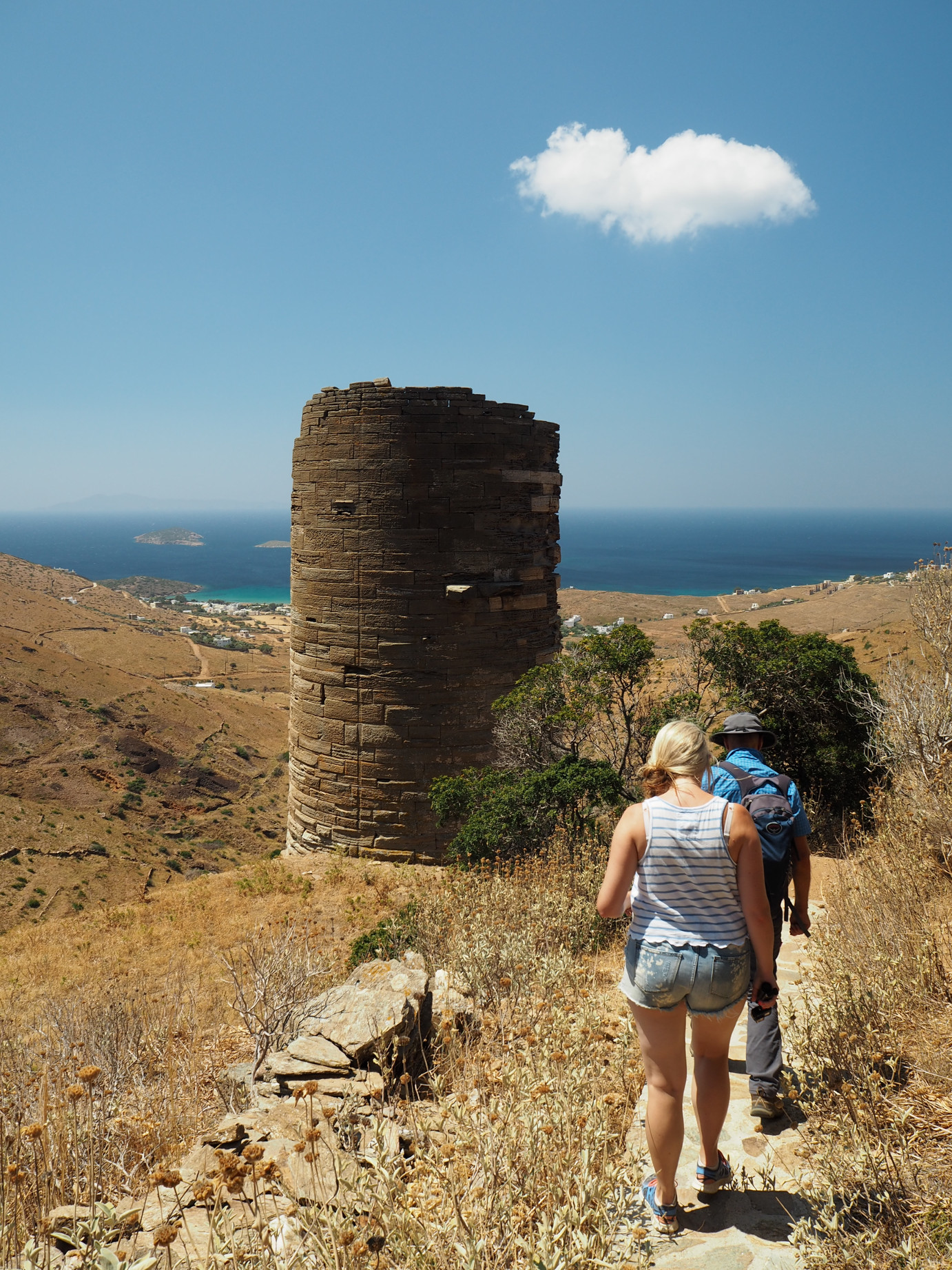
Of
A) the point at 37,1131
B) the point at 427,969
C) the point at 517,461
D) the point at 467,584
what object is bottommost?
the point at 427,969

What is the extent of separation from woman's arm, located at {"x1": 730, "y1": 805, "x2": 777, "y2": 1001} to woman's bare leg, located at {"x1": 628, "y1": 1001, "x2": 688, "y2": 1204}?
0.39 metres

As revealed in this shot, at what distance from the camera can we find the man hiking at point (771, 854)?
11.4ft

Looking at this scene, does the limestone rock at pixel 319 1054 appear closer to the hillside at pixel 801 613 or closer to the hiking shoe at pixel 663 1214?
the hiking shoe at pixel 663 1214

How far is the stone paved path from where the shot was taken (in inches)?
104

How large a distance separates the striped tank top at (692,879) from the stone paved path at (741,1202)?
38.1 inches

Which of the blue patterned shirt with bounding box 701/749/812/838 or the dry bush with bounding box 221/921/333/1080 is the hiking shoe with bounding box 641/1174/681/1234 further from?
the dry bush with bounding box 221/921/333/1080

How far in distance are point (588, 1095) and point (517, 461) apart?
27.9 ft

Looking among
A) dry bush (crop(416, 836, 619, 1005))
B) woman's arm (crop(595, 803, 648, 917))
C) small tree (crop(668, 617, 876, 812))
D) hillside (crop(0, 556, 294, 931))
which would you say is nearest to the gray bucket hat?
woman's arm (crop(595, 803, 648, 917))

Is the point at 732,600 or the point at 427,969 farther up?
the point at 732,600

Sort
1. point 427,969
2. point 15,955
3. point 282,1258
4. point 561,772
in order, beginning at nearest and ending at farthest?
point 282,1258, point 427,969, point 561,772, point 15,955

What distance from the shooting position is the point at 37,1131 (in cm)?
254

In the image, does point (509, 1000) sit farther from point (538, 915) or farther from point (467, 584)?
point (467, 584)

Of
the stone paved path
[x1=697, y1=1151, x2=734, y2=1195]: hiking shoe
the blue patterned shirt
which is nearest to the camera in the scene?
the stone paved path

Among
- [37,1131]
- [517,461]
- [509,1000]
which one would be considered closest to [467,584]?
[517,461]
